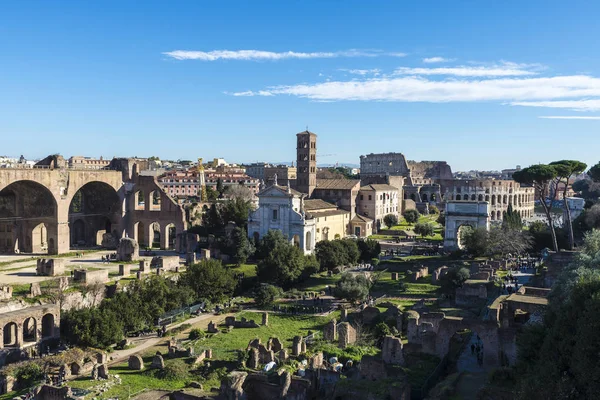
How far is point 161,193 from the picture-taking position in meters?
52.2

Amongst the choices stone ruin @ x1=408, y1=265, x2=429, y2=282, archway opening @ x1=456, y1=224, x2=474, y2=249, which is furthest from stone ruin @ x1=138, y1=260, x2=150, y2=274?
archway opening @ x1=456, y1=224, x2=474, y2=249

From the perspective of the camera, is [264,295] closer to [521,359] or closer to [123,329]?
[123,329]

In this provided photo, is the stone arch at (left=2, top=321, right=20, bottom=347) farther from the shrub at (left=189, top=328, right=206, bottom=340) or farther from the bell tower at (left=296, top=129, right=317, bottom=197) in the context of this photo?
the bell tower at (left=296, top=129, right=317, bottom=197)

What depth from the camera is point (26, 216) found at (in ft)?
153

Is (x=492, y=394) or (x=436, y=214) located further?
(x=436, y=214)

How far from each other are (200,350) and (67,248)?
83.9 ft

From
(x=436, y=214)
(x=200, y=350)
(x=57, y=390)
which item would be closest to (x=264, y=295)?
(x=200, y=350)

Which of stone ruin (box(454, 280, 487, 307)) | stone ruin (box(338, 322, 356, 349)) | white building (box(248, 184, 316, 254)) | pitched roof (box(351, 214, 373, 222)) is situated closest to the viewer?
stone ruin (box(338, 322, 356, 349))

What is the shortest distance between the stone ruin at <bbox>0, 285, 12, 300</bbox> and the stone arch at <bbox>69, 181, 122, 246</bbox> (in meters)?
23.6

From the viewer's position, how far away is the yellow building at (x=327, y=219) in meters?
52.8

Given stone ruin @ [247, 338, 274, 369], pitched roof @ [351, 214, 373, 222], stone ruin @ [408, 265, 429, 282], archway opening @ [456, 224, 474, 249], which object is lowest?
stone ruin @ [247, 338, 274, 369]

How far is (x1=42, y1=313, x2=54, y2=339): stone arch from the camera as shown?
89.9 feet

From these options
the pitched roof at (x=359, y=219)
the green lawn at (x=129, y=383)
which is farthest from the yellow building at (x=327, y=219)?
the green lawn at (x=129, y=383)

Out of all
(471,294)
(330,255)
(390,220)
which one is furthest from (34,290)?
(390,220)
